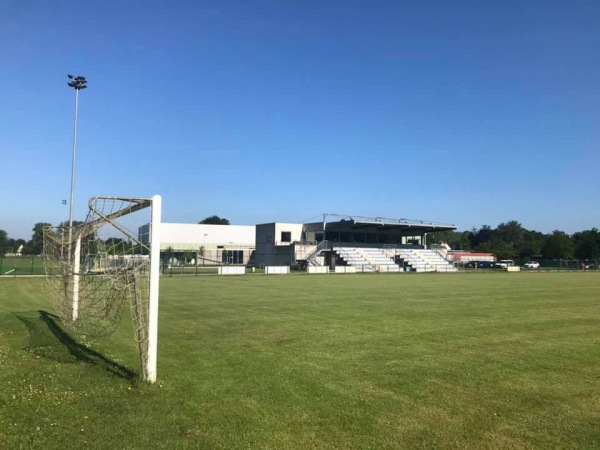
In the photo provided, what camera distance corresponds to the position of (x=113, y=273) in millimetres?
7828

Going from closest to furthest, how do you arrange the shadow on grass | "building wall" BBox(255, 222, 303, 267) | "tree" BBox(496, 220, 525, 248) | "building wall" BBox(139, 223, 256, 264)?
the shadow on grass < "building wall" BBox(255, 222, 303, 267) < "building wall" BBox(139, 223, 256, 264) < "tree" BBox(496, 220, 525, 248)

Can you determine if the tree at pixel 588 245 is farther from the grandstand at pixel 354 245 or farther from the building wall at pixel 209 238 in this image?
the building wall at pixel 209 238

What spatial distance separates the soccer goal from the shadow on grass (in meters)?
0.46

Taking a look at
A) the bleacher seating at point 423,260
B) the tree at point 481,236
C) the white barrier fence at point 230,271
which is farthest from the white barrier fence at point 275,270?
the tree at point 481,236

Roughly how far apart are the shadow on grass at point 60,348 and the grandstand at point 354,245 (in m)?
51.3

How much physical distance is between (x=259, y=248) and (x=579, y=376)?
73.0 m

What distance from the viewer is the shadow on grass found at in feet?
26.4

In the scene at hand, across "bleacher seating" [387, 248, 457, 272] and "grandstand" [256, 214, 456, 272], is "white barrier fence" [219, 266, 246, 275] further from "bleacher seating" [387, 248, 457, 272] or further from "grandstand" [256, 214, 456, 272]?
"bleacher seating" [387, 248, 457, 272]

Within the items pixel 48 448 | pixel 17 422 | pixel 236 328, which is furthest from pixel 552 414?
pixel 236 328

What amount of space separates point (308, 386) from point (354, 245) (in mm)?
67331

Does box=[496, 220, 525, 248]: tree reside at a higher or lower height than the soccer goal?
higher

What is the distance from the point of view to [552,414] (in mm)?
5809

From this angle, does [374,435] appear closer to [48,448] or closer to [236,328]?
[48,448]

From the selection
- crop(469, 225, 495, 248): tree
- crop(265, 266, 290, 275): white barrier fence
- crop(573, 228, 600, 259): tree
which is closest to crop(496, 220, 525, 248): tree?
crop(469, 225, 495, 248): tree
